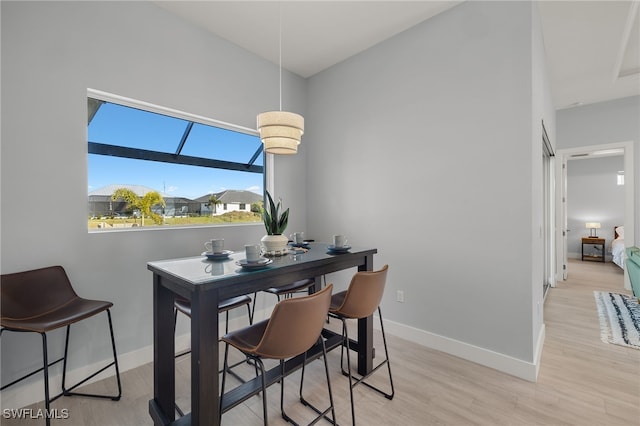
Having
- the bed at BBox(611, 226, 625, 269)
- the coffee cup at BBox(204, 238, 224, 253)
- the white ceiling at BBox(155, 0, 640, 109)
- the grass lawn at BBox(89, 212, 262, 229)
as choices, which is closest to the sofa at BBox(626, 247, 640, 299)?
the bed at BBox(611, 226, 625, 269)

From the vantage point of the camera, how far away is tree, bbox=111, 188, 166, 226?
244cm

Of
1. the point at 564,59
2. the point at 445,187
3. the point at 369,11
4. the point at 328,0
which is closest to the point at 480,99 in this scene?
the point at 445,187

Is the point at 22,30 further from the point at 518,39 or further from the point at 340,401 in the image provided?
the point at 518,39

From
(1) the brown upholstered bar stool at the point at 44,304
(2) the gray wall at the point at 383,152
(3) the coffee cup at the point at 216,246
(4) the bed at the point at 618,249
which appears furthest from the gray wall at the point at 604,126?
(1) the brown upholstered bar stool at the point at 44,304

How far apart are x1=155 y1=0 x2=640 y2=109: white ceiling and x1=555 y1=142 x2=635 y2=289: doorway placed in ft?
3.97

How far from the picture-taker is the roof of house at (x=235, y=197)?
10.1 feet

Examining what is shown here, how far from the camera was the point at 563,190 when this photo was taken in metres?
4.80

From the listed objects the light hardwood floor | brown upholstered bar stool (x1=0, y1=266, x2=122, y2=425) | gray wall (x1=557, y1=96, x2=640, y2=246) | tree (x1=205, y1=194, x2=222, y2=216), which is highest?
gray wall (x1=557, y1=96, x2=640, y2=246)

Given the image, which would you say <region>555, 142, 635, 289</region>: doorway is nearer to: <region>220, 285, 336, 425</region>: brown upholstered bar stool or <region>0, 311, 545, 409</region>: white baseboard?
<region>0, 311, 545, 409</region>: white baseboard

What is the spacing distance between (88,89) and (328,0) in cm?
205

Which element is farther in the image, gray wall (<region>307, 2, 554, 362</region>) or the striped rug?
the striped rug

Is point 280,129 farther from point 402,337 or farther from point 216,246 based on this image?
point 402,337

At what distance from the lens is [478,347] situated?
7.79ft

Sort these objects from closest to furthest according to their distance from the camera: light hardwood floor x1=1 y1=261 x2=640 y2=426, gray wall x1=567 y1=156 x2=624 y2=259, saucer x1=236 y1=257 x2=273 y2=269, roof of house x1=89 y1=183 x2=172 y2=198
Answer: saucer x1=236 y1=257 x2=273 y2=269 < light hardwood floor x1=1 y1=261 x2=640 y2=426 < roof of house x1=89 y1=183 x2=172 y2=198 < gray wall x1=567 y1=156 x2=624 y2=259
